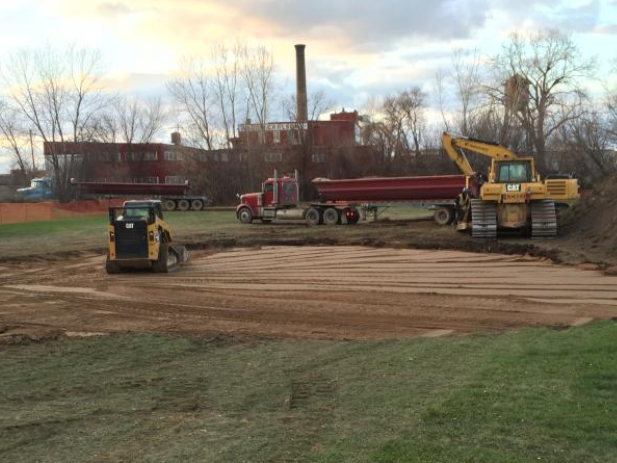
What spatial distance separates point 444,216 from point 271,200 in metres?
10.0

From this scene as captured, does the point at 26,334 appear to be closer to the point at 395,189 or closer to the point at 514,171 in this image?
the point at 514,171

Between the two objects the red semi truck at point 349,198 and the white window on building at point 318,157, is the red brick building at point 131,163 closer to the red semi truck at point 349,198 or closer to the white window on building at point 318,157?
the white window on building at point 318,157

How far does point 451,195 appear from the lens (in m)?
32.8

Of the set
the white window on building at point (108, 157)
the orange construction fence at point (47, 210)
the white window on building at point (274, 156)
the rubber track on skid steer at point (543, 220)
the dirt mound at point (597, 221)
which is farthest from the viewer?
the white window on building at point (108, 157)

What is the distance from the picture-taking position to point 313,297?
43.1 feet

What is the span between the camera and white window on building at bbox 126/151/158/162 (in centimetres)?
7775

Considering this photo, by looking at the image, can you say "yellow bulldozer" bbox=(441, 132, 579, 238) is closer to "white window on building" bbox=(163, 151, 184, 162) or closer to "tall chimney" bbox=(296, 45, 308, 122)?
"tall chimney" bbox=(296, 45, 308, 122)

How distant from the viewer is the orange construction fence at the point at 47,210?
43.8 meters

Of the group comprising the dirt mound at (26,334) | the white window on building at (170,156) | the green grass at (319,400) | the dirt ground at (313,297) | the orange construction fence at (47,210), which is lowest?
the dirt ground at (313,297)

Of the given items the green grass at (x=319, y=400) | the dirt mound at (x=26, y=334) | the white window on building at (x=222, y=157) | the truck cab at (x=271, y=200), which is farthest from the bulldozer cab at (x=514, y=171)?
the white window on building at (x=222, y=157)

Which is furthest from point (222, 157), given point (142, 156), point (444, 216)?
point (444, 216)

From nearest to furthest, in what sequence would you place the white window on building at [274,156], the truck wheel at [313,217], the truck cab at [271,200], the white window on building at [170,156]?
the truck wheel at [313,217]
the truck cab at [271,200]
the white window on building at [274,156]
the white window on building at [170,156]

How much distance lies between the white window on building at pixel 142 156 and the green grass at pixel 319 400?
71.8 m

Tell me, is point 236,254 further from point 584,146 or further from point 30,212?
point 584,146
